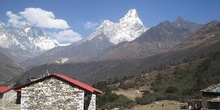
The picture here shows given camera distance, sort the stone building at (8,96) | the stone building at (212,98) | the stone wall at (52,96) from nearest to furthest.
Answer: the stone wall at (52,96)
the stone building at (212,98)
the stone building at (8,96)

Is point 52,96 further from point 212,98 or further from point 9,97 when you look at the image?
point 9,97

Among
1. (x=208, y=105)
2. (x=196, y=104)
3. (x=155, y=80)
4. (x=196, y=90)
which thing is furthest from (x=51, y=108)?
(x=155, y=80)

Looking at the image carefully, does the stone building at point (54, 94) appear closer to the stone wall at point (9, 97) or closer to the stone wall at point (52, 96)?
the stone wall at point (52, 96)

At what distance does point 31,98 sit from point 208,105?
597 inches

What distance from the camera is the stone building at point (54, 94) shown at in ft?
87.1

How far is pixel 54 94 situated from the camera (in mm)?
26688

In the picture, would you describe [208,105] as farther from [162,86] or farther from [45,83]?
[162,86]

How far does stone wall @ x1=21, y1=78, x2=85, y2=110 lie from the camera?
26531mm

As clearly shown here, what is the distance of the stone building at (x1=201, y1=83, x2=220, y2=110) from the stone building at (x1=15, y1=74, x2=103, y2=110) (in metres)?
11.4

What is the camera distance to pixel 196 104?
37.9m

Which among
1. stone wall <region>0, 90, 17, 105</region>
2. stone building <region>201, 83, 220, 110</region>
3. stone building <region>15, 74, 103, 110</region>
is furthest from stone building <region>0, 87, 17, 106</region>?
stone building <region>201, 83, 220, 110</region>

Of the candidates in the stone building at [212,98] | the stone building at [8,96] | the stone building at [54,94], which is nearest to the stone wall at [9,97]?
the stone building at [8,96]

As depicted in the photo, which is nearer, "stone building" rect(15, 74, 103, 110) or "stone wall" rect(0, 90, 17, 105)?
"stone building" rect(15, 74, 103, 110)

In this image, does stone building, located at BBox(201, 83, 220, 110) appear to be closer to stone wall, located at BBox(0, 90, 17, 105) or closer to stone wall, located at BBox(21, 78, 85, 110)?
stone wall, located at BBox(21, 78, 85, 110)
